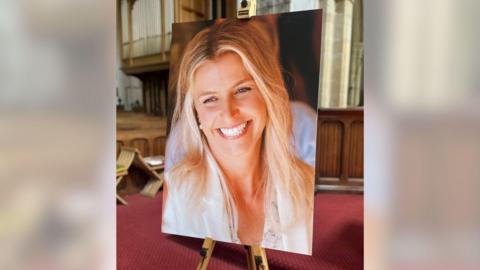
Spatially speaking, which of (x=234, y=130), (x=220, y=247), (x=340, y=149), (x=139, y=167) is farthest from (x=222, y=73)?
(x=340, y=149)

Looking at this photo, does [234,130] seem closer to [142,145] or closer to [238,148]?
[238,148]

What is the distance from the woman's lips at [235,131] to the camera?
115 centimetres

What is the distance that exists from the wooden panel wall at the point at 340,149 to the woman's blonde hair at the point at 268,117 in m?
2.15

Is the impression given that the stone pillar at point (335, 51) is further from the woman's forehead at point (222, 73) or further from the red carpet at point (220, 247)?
the woman's forehead at point (222, 73)

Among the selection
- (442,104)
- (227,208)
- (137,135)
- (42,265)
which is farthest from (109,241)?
(137,135)

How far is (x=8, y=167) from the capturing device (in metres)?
0.65

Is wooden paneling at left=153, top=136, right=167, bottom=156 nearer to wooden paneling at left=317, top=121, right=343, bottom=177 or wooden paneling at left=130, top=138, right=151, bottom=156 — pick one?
wooden paneling at left=130, top=138, right=151, bottom=156

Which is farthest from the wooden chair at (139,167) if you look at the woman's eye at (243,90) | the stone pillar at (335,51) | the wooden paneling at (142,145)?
the stone pillar at (335,51)

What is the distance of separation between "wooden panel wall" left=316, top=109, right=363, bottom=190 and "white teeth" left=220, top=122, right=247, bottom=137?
217cm

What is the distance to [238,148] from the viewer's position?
117 centimetres

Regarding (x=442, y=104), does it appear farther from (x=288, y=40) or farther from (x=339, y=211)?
(x=339, y=211)

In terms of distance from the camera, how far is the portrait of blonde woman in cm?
110

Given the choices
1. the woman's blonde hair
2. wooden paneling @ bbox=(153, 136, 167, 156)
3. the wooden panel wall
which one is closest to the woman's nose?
the woman's blonde hair

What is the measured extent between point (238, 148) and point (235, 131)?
2.6 inches
